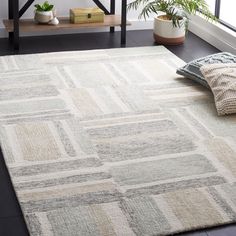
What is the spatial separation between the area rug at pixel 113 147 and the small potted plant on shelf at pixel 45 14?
49 cm

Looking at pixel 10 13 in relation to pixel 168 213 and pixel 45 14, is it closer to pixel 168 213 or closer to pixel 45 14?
pixel 45 14

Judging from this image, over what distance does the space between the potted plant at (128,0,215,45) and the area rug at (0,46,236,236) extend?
0.48 m

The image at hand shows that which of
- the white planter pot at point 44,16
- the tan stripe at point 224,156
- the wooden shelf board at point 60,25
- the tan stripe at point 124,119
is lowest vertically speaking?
the tan stripe at point 224,156

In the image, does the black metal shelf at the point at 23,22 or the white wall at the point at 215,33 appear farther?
the white wall at the point at 215,33

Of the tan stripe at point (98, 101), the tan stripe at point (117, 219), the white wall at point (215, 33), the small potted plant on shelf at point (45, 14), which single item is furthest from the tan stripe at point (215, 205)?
the small potted plant on shelf at point (45, 14)

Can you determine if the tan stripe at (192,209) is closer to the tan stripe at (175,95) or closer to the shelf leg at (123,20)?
the tan stripe at (175,95)

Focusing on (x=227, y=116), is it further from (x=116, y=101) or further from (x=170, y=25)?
(x=170, y=25)

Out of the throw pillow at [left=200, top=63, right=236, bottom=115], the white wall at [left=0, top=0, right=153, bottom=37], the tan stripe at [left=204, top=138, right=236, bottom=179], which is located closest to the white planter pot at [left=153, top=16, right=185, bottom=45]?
the white wall at [left=0, top=0, right=153, bottom=37]

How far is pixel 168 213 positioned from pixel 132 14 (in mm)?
3026

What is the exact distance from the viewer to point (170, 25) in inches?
184

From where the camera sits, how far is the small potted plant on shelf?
4574mm

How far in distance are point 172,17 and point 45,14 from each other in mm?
1033

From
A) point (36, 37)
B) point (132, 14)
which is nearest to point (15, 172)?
point (36, 37)

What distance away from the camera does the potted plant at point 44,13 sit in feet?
15.0
